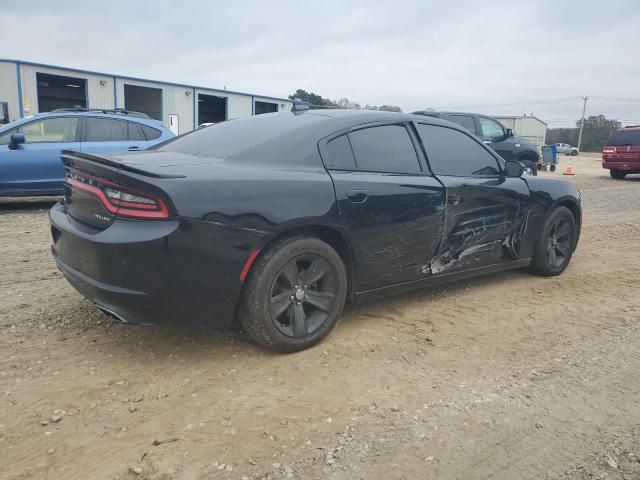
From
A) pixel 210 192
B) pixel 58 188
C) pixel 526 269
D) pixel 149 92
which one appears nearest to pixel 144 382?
pixel 210 192

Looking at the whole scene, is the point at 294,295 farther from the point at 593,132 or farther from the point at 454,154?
the point at 593,132

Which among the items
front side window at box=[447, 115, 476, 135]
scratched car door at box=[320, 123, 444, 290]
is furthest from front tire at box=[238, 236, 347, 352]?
front side window at box=[447, 115, 476, 135]

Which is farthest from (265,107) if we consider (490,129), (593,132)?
(593,132)

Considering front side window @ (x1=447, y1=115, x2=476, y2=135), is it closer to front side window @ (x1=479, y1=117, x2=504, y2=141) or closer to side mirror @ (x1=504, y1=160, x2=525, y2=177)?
front side window @ (x1=479, y1=117, x2=504, y2=141)

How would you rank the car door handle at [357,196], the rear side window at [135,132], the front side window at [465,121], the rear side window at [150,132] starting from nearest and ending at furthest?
the car door handle at [357,196] < the rear side window at [135,132] < the rear side window at [150,132] < the front side window at [465,121]

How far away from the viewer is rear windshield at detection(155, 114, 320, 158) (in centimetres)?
342

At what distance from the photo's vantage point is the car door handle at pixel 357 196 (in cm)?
339

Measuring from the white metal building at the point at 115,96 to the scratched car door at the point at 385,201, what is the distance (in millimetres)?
21185

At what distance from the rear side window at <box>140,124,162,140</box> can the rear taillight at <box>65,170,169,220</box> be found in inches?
261

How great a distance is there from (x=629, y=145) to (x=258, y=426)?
17.7 metres

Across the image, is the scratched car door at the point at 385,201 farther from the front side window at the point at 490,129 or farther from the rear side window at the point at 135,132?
the front side window at the point at 490,129

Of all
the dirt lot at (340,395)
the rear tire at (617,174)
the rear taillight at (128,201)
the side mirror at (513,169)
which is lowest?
the dirt lot at (340,395)

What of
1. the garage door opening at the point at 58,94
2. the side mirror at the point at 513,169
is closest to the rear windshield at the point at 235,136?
the side mirror at the point at 513,169

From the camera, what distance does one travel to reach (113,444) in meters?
2.34
